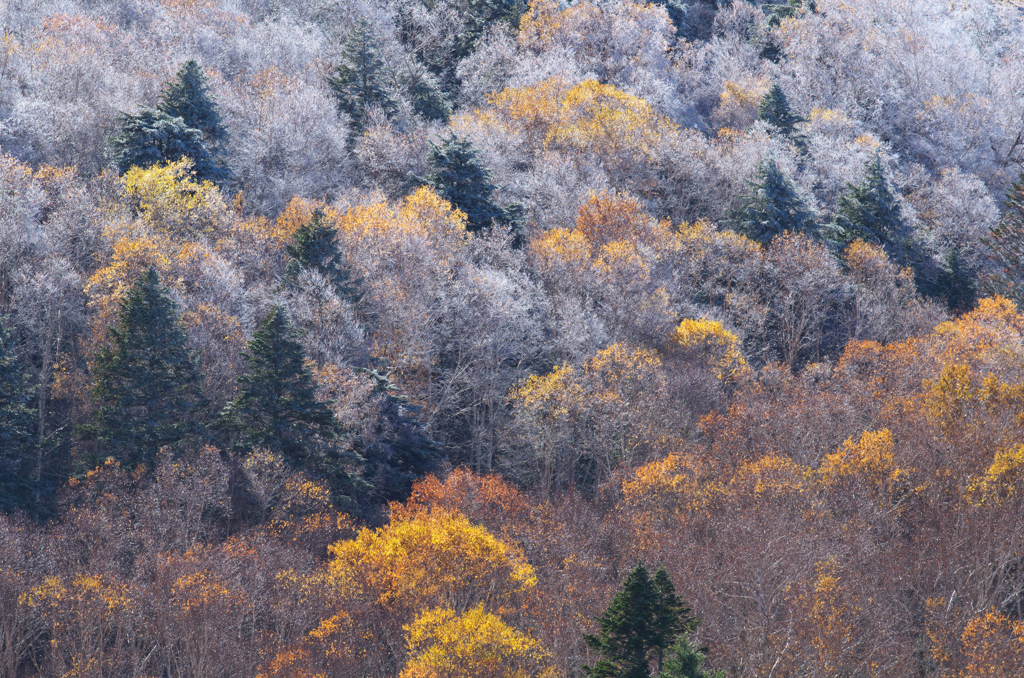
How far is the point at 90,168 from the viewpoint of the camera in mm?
46938

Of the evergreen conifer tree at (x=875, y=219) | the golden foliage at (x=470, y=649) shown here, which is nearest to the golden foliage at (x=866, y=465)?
the golden foliage at (x=470, y=649)

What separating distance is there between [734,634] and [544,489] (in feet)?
38.0

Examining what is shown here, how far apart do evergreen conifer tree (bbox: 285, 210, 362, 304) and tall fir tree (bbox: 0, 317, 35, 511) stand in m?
10.9

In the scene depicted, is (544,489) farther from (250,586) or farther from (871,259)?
(871,259)

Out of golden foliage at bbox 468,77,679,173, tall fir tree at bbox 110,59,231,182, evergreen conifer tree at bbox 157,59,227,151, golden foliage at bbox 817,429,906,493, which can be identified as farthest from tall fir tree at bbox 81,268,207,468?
golden foliage at bbox 468,77,679,173

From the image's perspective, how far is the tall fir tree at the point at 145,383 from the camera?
3331 cm

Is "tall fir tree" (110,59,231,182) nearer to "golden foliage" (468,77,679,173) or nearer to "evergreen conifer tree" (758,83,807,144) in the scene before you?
"golden foliage" (468,77,679,173)

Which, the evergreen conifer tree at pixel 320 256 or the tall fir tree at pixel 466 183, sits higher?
the tall fir tree at pixel 466 183

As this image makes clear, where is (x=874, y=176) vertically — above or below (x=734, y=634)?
above

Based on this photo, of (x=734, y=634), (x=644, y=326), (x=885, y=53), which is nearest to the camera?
(x=734, y=634)

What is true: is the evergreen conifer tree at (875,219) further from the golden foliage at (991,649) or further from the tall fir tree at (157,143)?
the tall fir tree at (157,143)

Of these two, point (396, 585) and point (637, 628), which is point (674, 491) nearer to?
point (396, 585)

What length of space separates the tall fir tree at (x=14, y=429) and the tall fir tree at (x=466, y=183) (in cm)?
2334

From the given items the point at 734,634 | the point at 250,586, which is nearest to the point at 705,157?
the point at 734,634
